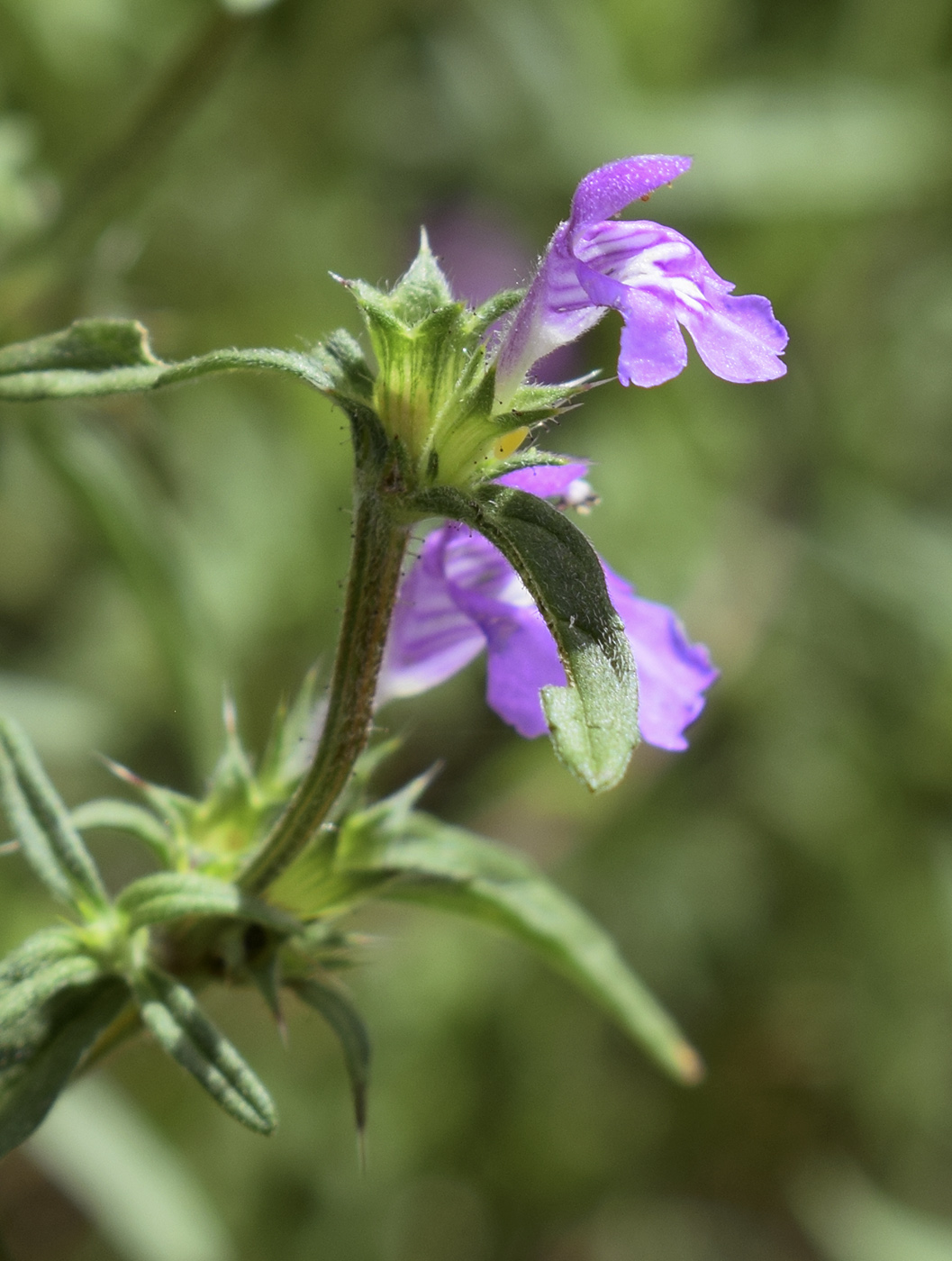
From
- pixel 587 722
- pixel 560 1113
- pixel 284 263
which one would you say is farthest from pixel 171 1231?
pixel 284 263

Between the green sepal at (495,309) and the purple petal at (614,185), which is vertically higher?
the purple petal at (614,185)

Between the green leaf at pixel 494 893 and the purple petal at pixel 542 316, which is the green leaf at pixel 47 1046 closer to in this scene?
the green leaf at pixel 494 893

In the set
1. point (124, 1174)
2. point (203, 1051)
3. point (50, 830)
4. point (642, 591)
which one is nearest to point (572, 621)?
point (203, 1051)

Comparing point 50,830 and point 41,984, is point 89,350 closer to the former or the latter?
point 50,830

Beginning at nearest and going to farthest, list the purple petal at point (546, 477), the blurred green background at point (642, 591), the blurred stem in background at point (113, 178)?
1. the purple petal at point (546, 477)
2. the blurred stem in background at point (113, 178)
3. the blurred green background at point (642, 591)

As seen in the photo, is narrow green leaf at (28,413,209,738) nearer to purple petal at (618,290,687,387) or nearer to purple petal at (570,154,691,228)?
purple petal at (570,154,691,228)

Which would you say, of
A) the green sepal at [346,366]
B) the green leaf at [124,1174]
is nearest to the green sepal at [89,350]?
the green sepal at [346,366]

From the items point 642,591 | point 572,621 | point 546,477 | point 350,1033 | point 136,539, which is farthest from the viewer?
point 642,591
